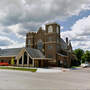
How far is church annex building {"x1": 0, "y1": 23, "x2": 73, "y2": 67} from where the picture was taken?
33344 mm

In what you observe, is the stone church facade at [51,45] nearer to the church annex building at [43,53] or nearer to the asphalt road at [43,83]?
the church annex building at [43,53]

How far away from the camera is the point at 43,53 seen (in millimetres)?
38062

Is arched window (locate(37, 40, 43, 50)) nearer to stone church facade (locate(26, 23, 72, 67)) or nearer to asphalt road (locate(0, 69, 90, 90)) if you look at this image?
stone church facade (locate(26, 23, 72, 67))

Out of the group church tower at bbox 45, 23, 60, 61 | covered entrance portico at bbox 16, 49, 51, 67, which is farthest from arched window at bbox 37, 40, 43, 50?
covered entrance portico at bbox 16, 49, 51, 67

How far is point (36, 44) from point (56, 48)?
8523 mm

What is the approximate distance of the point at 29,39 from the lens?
42.5 meters

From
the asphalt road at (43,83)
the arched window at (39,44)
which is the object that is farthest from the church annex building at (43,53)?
the asphalt road at (43,83)

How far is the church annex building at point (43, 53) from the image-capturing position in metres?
33.3

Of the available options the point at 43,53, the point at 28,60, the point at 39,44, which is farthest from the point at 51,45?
the point at 28,60

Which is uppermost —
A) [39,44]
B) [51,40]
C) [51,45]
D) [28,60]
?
[51,40]

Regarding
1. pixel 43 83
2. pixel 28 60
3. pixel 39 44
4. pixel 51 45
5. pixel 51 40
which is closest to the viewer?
pixel 43 83

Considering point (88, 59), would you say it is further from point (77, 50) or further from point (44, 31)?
point (44, 31)

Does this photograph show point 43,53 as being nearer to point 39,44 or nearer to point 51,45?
point 39,44

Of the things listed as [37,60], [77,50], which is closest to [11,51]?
[37,60]
